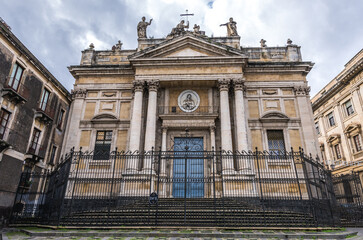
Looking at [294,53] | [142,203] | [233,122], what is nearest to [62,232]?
[142,203]

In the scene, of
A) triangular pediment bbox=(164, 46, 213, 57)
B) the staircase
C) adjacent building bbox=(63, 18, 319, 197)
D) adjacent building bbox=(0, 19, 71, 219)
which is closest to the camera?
the staircase

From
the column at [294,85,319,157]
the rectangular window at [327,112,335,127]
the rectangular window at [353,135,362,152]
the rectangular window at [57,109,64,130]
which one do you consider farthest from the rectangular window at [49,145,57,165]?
the rectangular window at [327,112,335,127]

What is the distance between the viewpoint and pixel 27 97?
16344 millimetres

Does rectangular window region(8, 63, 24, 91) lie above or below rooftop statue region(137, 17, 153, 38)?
below

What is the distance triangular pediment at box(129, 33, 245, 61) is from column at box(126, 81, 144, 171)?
2254 mm

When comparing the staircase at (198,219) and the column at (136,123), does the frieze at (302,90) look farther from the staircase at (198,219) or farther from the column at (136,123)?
the column at (136,123)

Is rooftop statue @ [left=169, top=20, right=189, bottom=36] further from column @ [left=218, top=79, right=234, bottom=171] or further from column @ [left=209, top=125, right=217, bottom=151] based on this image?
column @ [left=209, top=125, right=217, bottom=151]

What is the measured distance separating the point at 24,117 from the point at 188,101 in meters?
11.0

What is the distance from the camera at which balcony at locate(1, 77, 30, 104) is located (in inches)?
567

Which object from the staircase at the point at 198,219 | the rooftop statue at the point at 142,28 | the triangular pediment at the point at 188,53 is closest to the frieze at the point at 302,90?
the triangular pediment at the point at 188,53

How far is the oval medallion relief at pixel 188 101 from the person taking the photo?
17766mm

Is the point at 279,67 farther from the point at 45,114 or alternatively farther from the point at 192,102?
the point at 45,114

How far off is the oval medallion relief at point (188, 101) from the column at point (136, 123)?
9.65 ft

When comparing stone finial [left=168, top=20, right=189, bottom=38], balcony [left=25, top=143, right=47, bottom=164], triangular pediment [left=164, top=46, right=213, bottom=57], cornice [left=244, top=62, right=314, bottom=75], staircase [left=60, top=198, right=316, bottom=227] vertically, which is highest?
stone finial [left=168, top=20, right=189, bottom=38]
